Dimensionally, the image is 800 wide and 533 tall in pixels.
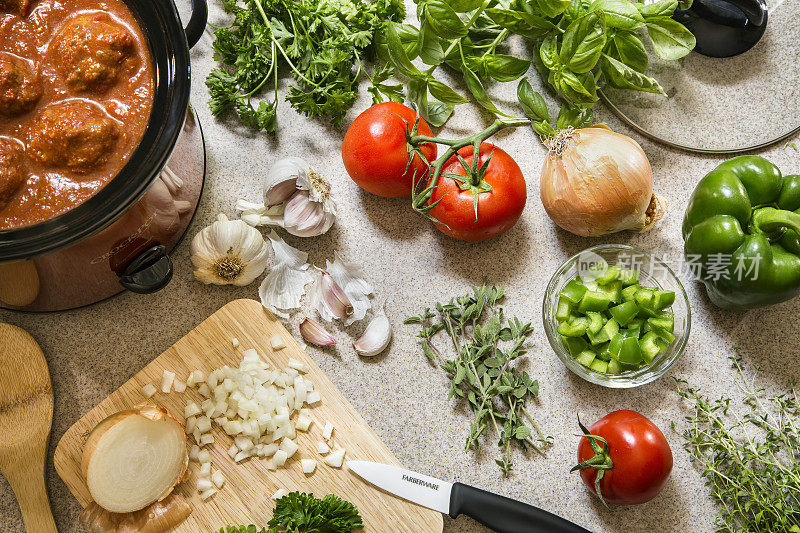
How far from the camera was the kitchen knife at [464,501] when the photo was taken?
1.25 metres

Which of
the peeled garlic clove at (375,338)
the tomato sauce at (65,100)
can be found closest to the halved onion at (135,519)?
the peeled garlic clove at (375,338)

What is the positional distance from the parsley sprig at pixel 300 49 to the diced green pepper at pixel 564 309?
23.7 inches

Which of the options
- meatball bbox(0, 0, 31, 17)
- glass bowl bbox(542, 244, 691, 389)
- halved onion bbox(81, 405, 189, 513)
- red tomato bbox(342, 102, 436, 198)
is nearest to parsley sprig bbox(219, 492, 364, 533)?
halved onion bbox(81, 405, 189, 513)

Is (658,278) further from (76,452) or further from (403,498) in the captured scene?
(76,452)

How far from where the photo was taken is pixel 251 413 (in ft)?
4.32

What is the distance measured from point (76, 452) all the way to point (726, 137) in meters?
1.59

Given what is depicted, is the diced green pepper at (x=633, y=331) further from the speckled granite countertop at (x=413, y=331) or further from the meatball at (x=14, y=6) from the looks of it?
the meatball at (x=14, y=6)

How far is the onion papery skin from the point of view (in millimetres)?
1286

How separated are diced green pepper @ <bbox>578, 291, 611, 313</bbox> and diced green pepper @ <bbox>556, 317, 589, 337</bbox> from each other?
0.08ft

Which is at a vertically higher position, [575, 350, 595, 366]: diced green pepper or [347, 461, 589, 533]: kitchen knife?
[575, 350, 595, 366]: diced green pepper

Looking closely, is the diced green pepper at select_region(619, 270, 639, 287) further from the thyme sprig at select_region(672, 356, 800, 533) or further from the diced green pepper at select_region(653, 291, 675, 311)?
the thyme sprig at select_region(672, 356, 800, 533)

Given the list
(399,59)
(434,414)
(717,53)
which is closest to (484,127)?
(399,59)

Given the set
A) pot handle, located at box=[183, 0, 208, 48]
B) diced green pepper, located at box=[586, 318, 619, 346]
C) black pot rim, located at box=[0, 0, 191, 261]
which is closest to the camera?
black pot rim, located at box=[0, 0, 191, 261]

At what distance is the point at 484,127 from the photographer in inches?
59.1
